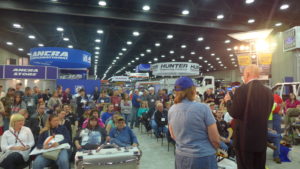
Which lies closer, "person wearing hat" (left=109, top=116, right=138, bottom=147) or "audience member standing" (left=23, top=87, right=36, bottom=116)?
"person wearing hat" (left=109, top=116, right=138, bottom=147)

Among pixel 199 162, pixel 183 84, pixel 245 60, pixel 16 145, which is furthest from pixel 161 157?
pixel 245 60

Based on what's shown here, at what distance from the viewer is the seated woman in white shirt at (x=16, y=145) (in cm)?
318

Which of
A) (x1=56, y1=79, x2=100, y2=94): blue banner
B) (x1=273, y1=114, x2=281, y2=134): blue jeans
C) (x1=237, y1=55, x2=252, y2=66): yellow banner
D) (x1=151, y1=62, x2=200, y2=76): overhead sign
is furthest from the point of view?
(x1=151, y1=62, x2=200, y2=76): overhead sign

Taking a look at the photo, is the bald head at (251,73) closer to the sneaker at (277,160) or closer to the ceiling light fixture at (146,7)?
the sneaker at (277,160)

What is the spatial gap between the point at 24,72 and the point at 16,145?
26.3 ft

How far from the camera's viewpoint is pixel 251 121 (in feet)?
6.81

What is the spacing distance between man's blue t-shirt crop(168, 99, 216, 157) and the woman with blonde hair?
7.82ft

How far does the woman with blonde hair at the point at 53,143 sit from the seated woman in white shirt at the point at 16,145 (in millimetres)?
207

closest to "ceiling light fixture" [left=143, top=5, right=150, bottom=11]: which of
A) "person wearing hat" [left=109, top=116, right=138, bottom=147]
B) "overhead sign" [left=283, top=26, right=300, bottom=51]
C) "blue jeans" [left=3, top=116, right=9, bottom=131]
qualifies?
"person wearing hat" [left=109, top=116, right=138, bottom=147]

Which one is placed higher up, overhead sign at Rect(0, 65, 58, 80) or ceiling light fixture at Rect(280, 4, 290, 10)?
ceiling light fixture at Rect(280, 4, 290, 10)

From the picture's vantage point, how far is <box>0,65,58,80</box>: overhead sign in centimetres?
1005

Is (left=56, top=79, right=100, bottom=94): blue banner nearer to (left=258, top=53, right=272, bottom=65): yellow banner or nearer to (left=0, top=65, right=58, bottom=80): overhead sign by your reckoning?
(left=0, top=65, right=58, bottom=80): overhead sign

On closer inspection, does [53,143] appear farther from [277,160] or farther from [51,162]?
[277,160]

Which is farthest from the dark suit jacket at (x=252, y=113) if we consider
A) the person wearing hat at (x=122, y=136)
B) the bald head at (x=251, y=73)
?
the person wearing hat at (x=122, y=136)
